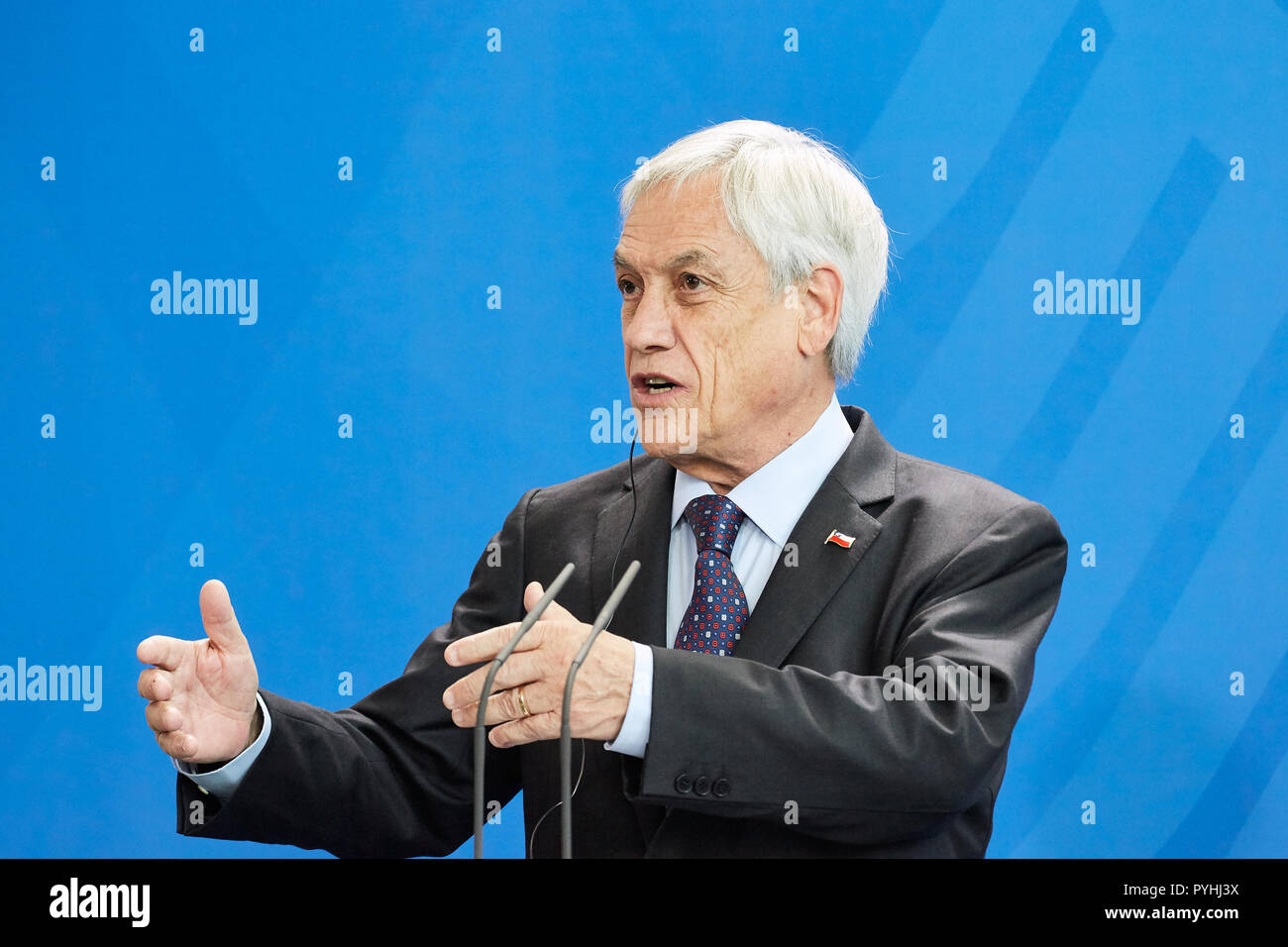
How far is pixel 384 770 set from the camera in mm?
1957

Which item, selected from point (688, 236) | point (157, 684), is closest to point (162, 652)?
point (157, 684)

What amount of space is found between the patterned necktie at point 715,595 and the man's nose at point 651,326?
25cm

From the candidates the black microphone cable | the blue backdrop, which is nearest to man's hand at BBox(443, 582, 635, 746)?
the black microphone cable

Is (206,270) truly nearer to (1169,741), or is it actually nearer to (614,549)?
(614,549)

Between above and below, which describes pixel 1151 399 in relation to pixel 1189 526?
above

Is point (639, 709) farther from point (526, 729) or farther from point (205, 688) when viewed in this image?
point (205, 688)

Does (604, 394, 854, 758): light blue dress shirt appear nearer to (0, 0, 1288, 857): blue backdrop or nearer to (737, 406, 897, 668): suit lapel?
(737, 406, 897, 668): suit lapel

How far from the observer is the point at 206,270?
121 inches

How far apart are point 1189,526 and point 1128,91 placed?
0.94 meters

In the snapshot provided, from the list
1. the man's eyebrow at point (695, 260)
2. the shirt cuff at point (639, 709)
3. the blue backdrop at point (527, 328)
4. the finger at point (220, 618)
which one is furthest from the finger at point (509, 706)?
the blue backdrop at point (527, 328)

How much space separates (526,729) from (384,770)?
62 cm

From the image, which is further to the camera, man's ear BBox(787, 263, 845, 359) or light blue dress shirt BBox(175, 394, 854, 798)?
man's ear BBox(787, 263, 845, 359)

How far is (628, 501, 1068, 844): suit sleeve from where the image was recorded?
1493 millimetres

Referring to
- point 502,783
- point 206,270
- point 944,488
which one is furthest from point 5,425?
point 944,488
